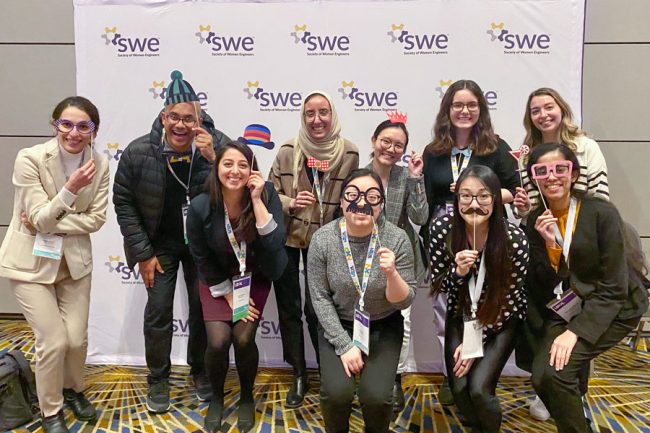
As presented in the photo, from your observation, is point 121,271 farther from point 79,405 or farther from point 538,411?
point 538,411

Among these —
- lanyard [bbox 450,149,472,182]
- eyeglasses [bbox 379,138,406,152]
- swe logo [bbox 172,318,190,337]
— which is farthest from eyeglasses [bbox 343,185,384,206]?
swe logo [bbox 172,318,190,337]

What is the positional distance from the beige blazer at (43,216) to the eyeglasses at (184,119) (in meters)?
0.48

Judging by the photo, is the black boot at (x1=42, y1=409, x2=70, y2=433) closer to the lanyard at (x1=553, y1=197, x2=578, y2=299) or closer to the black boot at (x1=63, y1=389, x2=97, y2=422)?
the black boot at (x1=63, y1=389, x2=97, y2=422)

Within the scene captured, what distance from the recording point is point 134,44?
3.43 meters

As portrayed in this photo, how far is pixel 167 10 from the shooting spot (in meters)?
3.40

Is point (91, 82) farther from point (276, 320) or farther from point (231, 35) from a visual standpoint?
point (276, 320)

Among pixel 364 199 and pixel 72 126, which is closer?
pixel 364 199

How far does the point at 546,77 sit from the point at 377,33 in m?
1.19

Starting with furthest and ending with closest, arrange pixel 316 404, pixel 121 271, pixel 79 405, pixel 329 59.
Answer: pixel 121 271, pixel 329 59, pixel 316 404, pixel 79 405

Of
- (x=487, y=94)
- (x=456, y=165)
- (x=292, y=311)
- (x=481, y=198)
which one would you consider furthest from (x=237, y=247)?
(x=487, y=94)

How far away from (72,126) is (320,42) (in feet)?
5.65

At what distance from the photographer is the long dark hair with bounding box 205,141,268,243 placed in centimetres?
241

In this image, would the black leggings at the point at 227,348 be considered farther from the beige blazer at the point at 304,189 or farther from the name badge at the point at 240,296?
the beige blazer at the point at 304,189

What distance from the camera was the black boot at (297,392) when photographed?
288 cm
